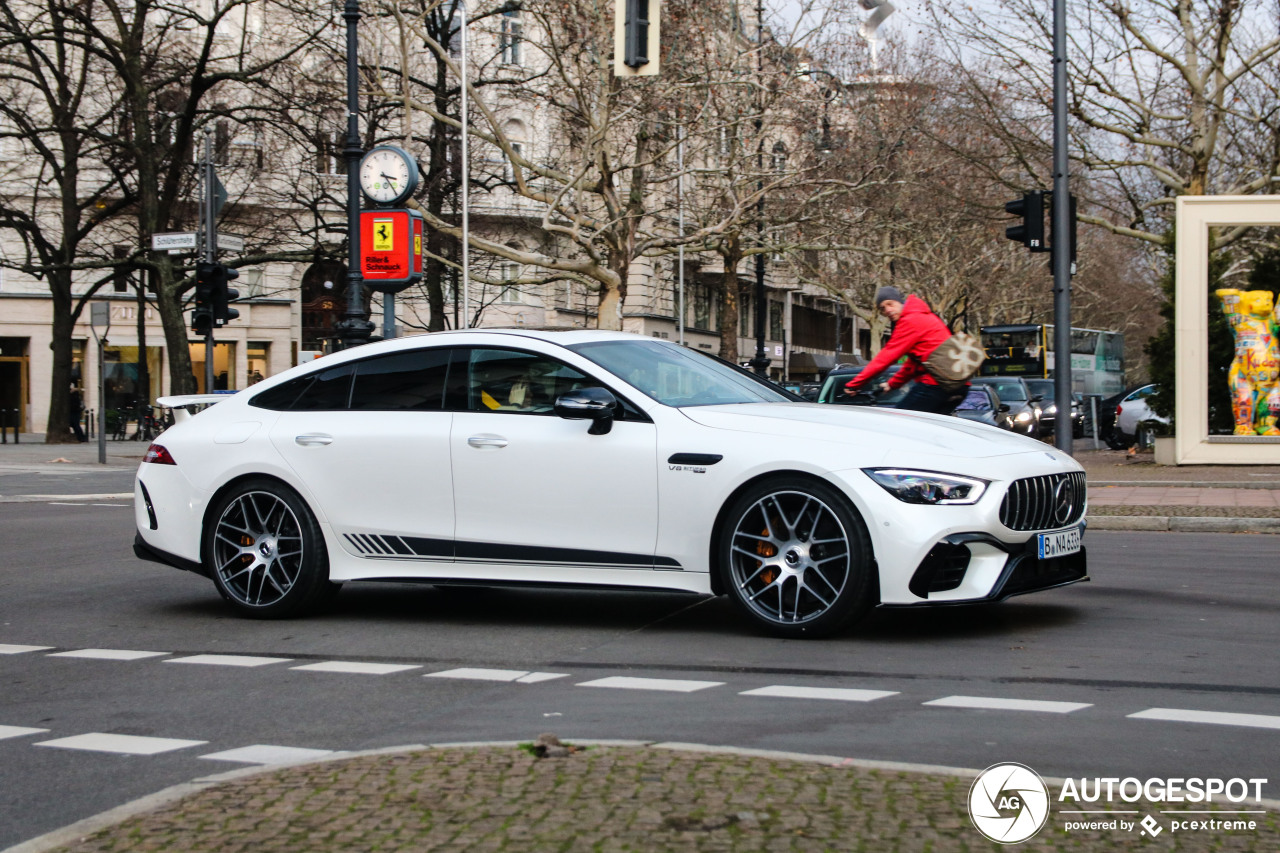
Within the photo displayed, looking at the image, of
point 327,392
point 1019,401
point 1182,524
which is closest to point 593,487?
point 327,392

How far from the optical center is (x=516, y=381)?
7.91m

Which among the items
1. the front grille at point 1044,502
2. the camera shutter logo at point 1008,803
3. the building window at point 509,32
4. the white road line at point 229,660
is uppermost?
the building window at point 509,32

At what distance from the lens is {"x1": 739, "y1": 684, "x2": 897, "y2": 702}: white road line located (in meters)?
5.68

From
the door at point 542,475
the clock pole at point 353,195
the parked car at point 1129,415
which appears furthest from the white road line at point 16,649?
the parked car at point 1129,415

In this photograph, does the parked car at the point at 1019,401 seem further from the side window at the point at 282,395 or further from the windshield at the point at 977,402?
the side window at the point at 282,395

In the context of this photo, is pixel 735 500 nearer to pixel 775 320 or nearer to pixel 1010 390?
pixel 1010 390

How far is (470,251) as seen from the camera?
112 feet

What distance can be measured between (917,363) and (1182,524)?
3.23m

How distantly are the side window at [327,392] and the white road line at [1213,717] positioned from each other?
4637 millimetres

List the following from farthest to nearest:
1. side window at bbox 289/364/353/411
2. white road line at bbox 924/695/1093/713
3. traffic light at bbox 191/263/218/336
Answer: traffic light at bbox 191/263/218/336 → side window at bbox 289/364/353/411 → white road line at bbox 924/695/1093/713

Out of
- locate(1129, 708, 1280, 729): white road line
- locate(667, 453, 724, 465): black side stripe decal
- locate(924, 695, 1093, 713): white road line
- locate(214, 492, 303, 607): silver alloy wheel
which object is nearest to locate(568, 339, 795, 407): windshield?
locate(667, 453, 724, 465): black side stripe decal

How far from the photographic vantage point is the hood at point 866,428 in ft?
22.8

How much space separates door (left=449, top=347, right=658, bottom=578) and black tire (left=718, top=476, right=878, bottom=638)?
472 mm

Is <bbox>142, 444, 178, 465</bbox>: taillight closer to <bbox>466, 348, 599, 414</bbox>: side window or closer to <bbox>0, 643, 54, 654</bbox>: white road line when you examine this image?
<bbox>0, 643, 54, 654</bbox>: white road line
